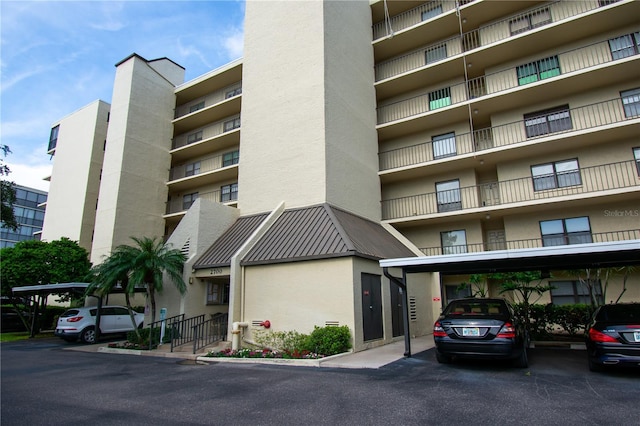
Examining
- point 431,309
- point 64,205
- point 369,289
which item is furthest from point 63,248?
point 431,309

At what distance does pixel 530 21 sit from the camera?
1880cm

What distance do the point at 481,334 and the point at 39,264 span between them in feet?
70.9

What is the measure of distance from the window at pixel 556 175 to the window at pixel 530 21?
23.3 ft

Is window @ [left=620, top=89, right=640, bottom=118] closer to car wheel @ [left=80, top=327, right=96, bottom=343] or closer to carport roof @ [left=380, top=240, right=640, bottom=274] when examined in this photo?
carport roof @ [left=380, top=240, right=640, bottom=274]

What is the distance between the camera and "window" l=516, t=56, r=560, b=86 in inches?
703

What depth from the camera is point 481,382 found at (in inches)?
273

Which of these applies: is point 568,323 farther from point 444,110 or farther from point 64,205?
point 64,205

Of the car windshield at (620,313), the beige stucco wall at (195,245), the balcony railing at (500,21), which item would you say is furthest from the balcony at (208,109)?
the car windshield at (620,313)

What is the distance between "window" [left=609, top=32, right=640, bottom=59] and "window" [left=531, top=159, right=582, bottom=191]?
197 inches

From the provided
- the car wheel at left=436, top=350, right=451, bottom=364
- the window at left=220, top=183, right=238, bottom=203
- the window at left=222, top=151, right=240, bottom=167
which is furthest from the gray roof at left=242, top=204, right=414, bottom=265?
the window at left=222, top=151, right=240, bottom=167

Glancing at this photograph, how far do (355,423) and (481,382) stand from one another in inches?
131

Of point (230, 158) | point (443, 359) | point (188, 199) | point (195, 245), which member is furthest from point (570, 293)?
point (188, 199)

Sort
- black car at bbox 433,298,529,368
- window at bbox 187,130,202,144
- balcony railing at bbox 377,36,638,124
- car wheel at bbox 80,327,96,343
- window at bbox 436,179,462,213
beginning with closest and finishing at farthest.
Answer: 1. black car at bbox 433,298,529,368
2. car wheel at bbox 80,327,96,343
3. balcony railing at bbox 377,36,638,124
4. window at bbox 436,179,462,213
5. window at bbox 187,130,202,144

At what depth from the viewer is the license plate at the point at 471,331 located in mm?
7861
